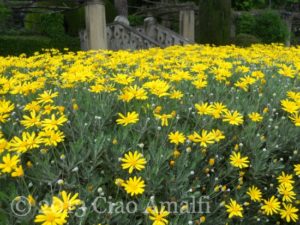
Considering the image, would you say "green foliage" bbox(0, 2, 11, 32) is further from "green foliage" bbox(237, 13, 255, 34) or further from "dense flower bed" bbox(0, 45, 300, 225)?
"dense flower bed" bbox(0, 45, 300, 225)

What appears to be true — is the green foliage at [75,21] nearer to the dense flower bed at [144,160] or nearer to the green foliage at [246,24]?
the green foliage at [246,24]

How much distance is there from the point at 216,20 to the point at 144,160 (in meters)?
11.4

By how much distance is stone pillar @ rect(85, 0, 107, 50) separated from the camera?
395 inches

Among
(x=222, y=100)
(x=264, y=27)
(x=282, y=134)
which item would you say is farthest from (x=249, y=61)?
(x=264, y=27)

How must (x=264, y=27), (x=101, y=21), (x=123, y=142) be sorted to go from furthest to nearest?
(x=264, y=27) < (x=101, y=21) < (x=123, y=142)

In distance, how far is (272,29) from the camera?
17781mm

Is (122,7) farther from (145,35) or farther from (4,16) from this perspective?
(145,35)

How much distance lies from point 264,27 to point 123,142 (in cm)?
1758

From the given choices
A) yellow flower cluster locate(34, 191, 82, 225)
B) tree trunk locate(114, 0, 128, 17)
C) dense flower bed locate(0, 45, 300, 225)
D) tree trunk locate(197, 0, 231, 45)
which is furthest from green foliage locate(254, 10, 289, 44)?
yellow flower cluster locate(34, 191, 82, 225)

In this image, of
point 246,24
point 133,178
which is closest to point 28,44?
point 246,24

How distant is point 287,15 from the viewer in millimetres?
19922

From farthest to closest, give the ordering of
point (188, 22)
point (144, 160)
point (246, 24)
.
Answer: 1. point (246, 24)
2. point (188, 22)
3. point (144, 160)

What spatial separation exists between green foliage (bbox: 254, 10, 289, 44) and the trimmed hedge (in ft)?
29.4

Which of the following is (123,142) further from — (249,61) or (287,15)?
(287,15)
